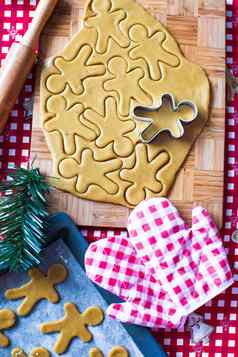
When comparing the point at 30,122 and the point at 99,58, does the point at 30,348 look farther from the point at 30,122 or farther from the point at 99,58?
the point at 99,58

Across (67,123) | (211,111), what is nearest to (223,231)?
(211,111)

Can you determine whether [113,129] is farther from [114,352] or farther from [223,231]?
[114,352]

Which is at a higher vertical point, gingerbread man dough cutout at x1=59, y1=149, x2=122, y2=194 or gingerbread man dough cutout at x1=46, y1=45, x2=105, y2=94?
gingerbread man dough cutout at x1=46, y1=45, x2=105, y2=94

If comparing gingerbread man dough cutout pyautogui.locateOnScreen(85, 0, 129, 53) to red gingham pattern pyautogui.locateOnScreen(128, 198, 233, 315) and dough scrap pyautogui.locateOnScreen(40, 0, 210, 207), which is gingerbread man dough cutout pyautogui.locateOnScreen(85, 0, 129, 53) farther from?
red gingham pattern pyautogui.locateOnScreen(128, 198, 233, 315)

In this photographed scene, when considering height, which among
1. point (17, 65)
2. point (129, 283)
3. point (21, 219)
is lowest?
point (129, 283)

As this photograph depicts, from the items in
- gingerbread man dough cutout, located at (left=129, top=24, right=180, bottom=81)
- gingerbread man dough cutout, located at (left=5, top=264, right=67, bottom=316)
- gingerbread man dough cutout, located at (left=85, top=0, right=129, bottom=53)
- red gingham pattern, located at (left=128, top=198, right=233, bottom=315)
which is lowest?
gingerbread man dough cutout, located at (left=5, top=264, right=67, bottom=316)

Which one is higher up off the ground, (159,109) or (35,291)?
(159,109)

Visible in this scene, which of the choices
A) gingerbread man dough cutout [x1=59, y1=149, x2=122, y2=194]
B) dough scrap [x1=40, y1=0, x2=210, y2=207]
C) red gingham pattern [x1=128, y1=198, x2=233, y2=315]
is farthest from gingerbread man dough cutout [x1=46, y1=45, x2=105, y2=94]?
red gingham pattern [x1=128, y1=198, x2=233, y2=315]
